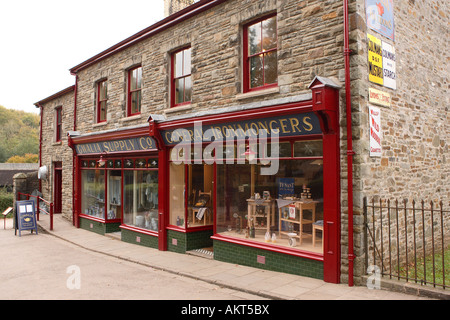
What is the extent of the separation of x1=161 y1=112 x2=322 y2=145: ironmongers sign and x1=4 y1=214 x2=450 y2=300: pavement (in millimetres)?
3132

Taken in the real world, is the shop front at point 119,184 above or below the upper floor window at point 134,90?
below

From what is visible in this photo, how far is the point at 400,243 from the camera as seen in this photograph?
816 centimetres

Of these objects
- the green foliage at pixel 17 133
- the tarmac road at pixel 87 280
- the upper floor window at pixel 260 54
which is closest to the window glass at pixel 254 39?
the upper floor window at pixel 260 54

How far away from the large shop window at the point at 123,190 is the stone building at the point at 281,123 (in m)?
0.07

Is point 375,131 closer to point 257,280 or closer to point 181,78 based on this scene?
point 257,280

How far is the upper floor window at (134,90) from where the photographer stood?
12773 millimetres

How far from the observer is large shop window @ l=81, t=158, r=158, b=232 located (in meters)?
12.1

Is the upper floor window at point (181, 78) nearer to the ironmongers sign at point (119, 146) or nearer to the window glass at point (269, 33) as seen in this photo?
the ironmongers sign at point (119, 146)

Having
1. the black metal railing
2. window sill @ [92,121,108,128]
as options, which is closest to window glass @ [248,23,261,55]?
the black metal railing

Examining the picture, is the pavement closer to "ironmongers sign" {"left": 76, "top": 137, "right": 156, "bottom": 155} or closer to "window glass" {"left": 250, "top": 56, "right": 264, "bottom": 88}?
"ironmongers sign" {"left": 76, "top": 137, "right": 156, "bottom": 155}

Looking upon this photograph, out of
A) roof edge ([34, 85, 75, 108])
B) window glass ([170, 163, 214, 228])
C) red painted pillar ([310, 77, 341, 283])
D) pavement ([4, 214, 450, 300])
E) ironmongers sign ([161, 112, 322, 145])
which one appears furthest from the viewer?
roof edge ([34, 85, 75, 108])

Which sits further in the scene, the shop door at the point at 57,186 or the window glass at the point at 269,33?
the shop door at the point at 57,186

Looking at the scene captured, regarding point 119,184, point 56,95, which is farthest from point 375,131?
point 56,95

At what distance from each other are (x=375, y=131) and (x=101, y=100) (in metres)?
11.3
